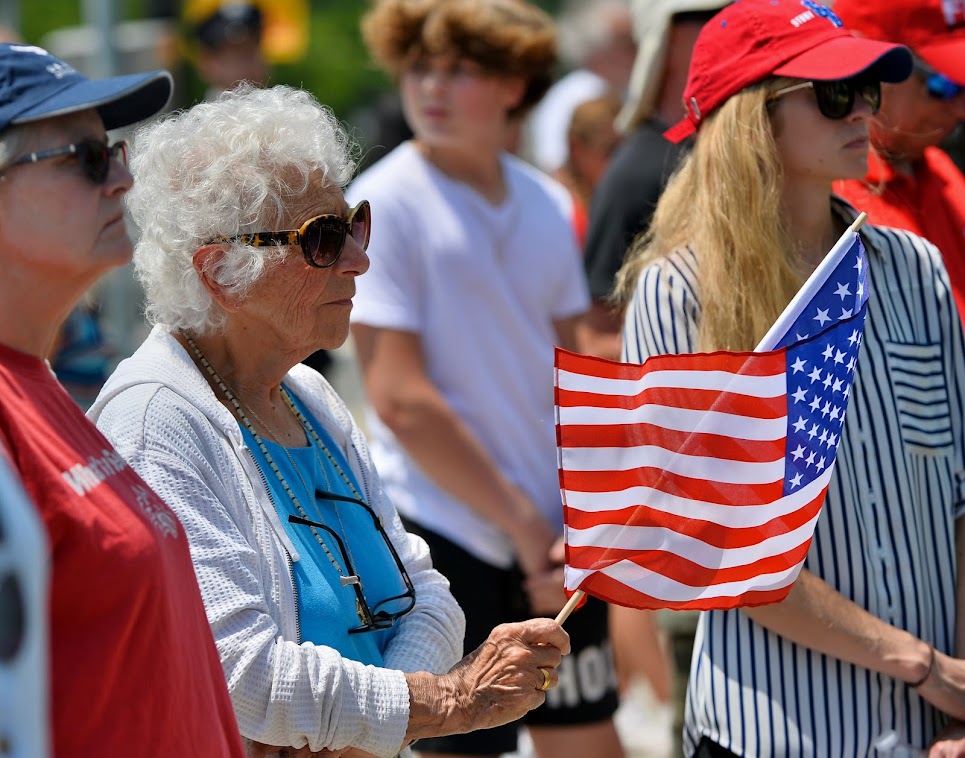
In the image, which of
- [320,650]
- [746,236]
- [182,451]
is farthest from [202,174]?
[746,236]

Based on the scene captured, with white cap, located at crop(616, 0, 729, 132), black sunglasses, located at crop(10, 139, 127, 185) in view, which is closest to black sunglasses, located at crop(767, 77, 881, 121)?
black sunglasses, located at crop(10, 139, 127, 185)

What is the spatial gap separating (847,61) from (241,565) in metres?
1.55

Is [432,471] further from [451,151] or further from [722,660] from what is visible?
[722,660]

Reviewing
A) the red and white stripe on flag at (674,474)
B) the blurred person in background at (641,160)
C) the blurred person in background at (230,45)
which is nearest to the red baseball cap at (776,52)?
the red and white stripe on flag at (674,474)

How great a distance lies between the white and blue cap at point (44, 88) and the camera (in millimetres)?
1748

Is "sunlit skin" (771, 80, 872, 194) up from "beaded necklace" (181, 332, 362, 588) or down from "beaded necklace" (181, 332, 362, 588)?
up

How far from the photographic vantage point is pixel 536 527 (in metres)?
3.83

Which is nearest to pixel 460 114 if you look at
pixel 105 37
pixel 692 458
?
pixel 692 458

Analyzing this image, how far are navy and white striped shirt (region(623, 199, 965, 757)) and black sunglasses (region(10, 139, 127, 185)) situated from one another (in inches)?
48.1

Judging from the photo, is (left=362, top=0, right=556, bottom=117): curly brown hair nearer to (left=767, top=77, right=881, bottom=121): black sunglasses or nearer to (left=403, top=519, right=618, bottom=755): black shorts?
(left=403, top=519, right=618, bottom=755): black shorts

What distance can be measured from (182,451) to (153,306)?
0.41 meters

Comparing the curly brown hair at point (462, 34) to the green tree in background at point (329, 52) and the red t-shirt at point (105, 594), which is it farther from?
the green tree in background at point (329, 52)

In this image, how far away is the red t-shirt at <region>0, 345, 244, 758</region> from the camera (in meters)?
1.67

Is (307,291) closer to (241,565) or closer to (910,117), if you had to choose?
(241,565)
